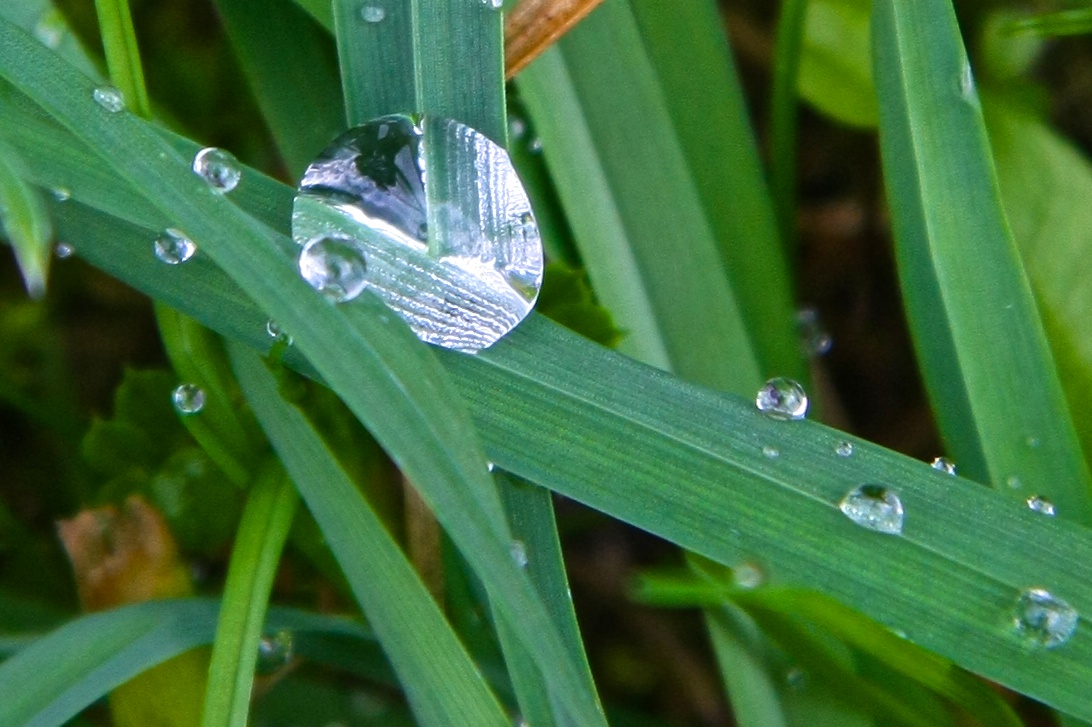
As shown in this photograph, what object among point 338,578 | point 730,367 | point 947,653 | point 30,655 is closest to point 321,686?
point 338,578

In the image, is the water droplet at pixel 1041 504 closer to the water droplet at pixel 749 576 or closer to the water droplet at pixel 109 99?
the water droplet at pixel 749 576

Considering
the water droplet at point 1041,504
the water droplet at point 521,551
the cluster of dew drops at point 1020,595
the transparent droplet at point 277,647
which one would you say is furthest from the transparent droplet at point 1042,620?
the transparent droplet at point 277,647

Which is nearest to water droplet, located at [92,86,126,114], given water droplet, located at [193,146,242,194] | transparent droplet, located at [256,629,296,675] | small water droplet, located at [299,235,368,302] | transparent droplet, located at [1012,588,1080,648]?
water droplet, located at [193,146,242,194]

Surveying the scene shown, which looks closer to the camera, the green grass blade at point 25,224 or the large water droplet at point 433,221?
the green grass blade at point 25,224

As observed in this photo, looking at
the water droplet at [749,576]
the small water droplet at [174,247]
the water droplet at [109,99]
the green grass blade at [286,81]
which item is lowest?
the water droplet at [749,576]

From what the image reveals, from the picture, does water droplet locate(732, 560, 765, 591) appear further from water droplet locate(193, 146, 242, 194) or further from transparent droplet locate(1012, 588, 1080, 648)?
water droplet locate(193, 146, 242, 194)

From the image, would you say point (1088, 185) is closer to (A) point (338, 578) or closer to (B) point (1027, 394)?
(B) point (1027, 394)
